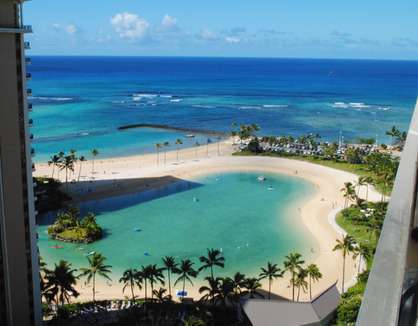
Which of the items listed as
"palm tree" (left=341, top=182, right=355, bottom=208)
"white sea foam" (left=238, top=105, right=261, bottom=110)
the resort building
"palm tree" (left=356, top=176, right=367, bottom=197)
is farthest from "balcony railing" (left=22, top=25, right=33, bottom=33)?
"white sea foam" (left=238, top=105, right=261, bottom=110)

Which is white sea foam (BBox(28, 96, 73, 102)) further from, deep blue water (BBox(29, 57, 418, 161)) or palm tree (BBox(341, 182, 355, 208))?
palm tree (BBox(341, 182, 355, 208))

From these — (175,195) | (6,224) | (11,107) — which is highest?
(11,107)

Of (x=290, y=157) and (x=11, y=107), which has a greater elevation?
(x=11, y=107)

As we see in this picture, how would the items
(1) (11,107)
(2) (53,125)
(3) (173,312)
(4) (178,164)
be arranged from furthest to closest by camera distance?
1. (2) (53,125)
2. (4) (178,164)
3. (3) (173,312)
4. (1) (11,107)

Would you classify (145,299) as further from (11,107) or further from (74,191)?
(74,191)

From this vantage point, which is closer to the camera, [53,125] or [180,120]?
[53,125]

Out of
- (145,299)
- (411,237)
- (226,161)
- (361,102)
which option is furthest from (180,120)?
(411,237)

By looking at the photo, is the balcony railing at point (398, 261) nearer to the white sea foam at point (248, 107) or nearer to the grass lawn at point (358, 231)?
the grass lawn at point (358, 231)

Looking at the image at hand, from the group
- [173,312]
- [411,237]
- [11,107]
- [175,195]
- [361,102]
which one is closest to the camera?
[411,237]
